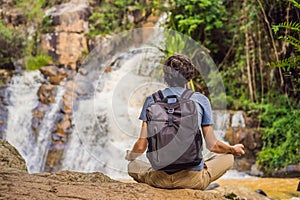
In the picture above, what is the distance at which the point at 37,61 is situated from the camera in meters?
10.9

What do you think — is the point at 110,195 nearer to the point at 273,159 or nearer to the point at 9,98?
the point at 273,159

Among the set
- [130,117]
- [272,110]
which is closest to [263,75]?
[272,110]

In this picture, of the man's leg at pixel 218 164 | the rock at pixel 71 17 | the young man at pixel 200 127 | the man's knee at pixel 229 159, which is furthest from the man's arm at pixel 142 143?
the rock at pixel 71 17

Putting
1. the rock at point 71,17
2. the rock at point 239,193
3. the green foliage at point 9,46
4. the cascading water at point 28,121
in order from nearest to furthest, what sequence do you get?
the rock at point 239,193
the cascading water at point 28,121
the green foliage at point 9,46
the rock at point 71,17

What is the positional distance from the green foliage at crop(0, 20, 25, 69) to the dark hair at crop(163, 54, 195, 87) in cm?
885

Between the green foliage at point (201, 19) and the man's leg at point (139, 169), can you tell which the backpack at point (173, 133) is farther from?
the green foliage at point (201, 19)

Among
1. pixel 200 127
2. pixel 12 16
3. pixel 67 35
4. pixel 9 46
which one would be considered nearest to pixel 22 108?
pixel 9 46

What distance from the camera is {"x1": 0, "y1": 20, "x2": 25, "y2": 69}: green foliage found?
34.1 feet

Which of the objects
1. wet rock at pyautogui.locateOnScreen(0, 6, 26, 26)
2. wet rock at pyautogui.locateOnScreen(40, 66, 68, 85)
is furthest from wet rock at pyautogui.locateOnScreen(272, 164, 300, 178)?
wet rock at pyautogui.locateOnScreen(0, 6, 26, 26)

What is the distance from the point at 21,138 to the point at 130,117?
5.34 meters

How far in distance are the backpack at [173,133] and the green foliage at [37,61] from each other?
9.00 m

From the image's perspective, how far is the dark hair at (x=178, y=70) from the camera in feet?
7.78

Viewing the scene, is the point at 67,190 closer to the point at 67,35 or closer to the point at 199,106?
the point at 199,106

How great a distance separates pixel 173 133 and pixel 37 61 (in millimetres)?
9405
